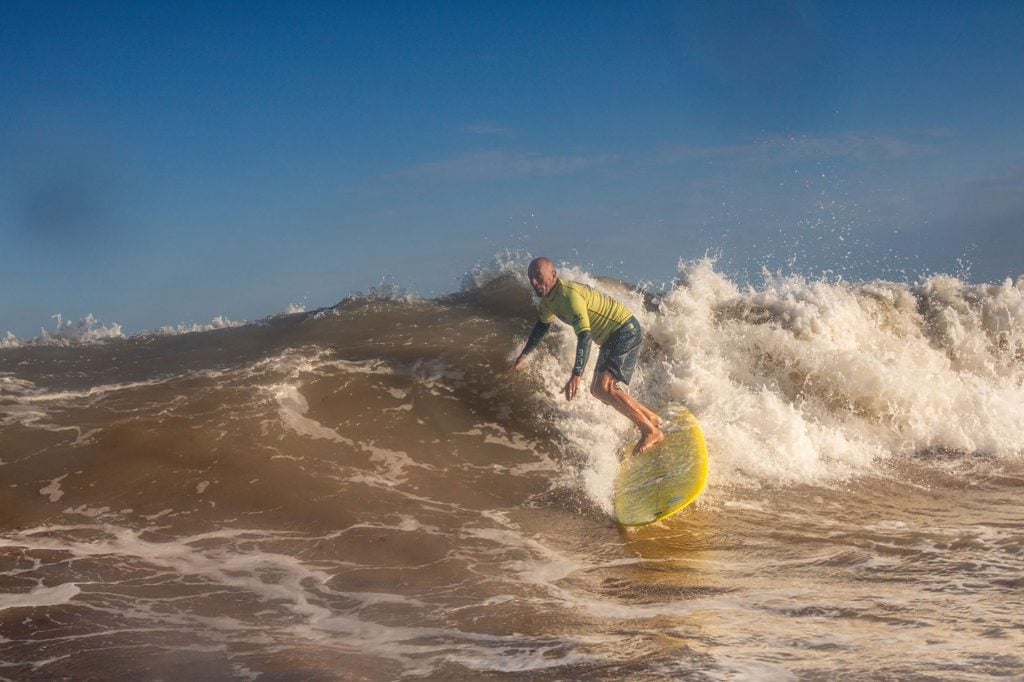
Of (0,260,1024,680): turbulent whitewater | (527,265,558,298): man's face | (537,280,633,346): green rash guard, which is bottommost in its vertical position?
(0,260,1024,680): turbulent whitewater

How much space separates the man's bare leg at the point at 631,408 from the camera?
26.6 ft

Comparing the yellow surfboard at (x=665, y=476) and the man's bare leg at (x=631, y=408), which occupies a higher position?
the man's bare leg at (x=631, y=408)

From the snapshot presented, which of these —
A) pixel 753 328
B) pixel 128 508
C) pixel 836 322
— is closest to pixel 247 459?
pixel 128 508

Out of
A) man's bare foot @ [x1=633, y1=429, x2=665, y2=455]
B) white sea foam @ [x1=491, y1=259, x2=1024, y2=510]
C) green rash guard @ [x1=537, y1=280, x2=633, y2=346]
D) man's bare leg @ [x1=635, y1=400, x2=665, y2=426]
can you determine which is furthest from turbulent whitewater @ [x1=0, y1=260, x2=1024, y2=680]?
green rash guard @ [x1=537, y1=280, x2=633, y2=346]

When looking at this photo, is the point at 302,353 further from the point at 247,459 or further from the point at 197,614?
the point at 197,614

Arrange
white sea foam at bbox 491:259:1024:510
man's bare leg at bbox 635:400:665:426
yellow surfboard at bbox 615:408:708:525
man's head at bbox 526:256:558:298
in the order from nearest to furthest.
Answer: yellow surfboard at bbox 615:408:708:525 < man's head at bbox 526:256:558:298 < man's bare leg at bbox 635:400:665:426 < white sea foam at bbox 491:259:1024:510

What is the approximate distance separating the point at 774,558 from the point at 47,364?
37.4 feet

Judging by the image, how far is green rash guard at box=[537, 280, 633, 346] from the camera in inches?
306

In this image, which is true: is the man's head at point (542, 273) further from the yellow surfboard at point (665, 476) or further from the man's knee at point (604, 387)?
the yellow surfboard at point (665, 476)

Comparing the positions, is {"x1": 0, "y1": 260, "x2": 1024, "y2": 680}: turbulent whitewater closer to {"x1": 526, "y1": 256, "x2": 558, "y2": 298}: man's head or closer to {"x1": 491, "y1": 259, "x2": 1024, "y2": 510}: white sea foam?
{"x1": 491, "y1": 259, "x2": 1024, "y2": 510}: white sea foam

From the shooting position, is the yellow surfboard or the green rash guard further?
the green rash guard

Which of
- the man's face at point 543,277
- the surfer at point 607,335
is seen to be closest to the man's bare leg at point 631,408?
the surfer at point 607,335

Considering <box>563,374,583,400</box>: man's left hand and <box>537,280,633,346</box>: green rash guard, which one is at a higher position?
<box>537,280,633,346</box>: green rash guard

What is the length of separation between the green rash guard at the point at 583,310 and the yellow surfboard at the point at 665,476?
3.92 ft
